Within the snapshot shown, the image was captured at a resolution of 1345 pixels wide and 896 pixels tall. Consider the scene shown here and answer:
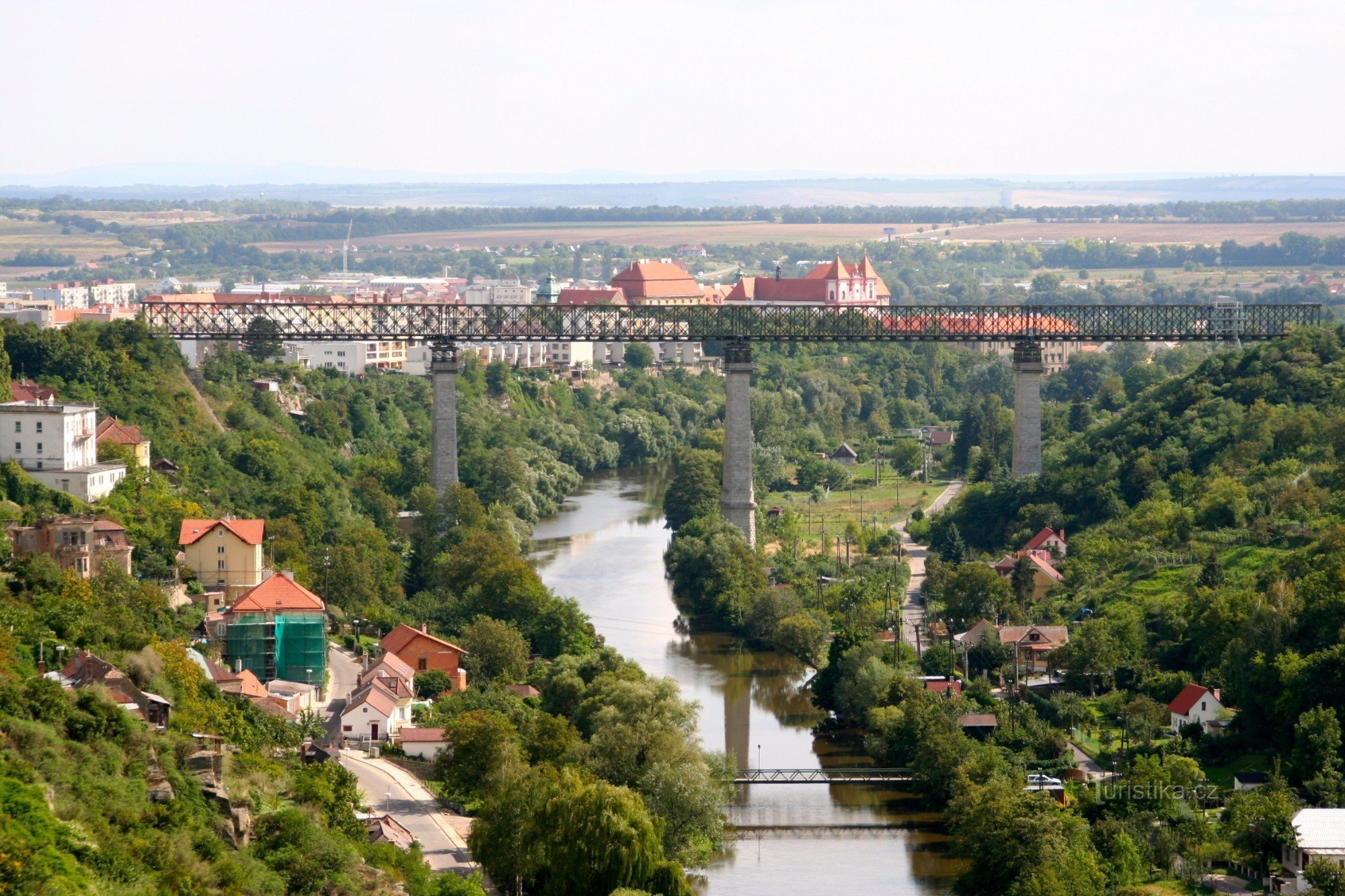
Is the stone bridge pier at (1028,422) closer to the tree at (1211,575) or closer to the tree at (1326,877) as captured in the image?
the tree at (1211,575)

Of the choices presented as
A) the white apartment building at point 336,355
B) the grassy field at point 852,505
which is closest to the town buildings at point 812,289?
the white apartment building at point 336,355

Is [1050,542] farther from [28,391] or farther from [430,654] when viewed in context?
[28,391]

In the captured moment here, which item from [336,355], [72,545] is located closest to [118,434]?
[72,545]

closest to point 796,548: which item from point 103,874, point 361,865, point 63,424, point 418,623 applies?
point 418,623

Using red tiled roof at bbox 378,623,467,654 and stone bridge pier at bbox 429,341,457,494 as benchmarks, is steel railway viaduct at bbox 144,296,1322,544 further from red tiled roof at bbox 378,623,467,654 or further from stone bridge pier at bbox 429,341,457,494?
red tiled roof at bbox 378,623,467,654

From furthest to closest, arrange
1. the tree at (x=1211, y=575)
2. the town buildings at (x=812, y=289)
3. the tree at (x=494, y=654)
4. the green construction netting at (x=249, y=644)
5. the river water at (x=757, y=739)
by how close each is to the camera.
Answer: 1. the town buildings at (x=812, y=289)
2. the tree at (x=1211, y=575)
3. the tree at (x=494, y=654)
4. the green construction netting at (x=249, y=644)
5. the river water at (x=757, y=739)

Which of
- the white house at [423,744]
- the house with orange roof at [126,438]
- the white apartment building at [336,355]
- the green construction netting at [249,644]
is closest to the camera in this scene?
the white house at [423,744]

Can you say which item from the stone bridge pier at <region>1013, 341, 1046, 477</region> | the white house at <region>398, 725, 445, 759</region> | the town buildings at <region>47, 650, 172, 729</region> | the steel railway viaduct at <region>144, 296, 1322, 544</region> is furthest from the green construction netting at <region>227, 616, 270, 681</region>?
the stone bridge pier at <region>1013, 341, 1046, 477</region>
